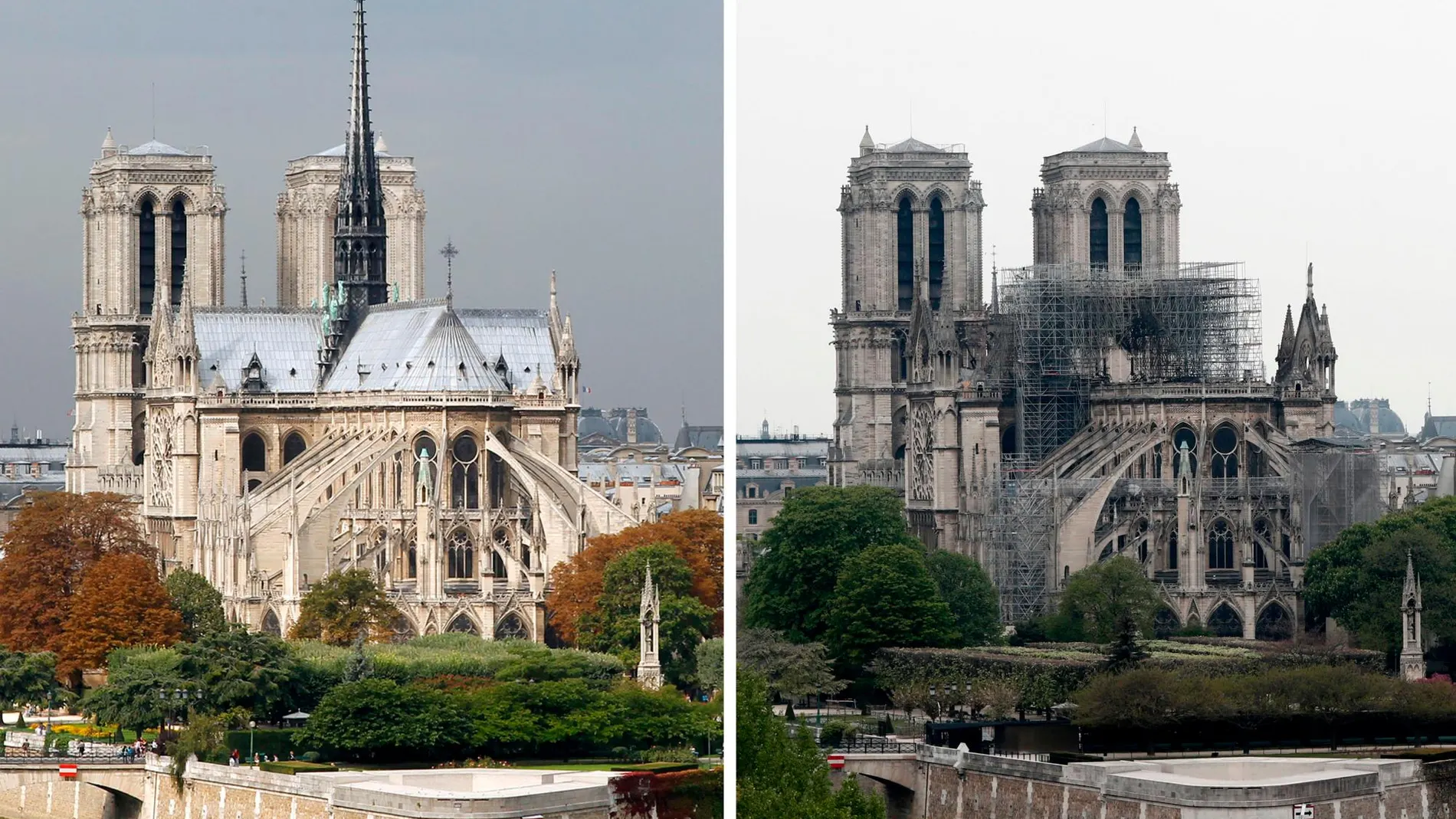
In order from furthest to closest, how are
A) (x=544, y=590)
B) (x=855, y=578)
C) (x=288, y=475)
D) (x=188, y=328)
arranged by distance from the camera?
1. (x=188, y=328)
2. (x=288, y=475)
3. (x=544, y=590)
4. (x=855, y=578)

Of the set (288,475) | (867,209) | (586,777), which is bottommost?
(586,777)

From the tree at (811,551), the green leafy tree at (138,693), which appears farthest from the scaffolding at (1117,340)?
the green leafy tree at (138,693)

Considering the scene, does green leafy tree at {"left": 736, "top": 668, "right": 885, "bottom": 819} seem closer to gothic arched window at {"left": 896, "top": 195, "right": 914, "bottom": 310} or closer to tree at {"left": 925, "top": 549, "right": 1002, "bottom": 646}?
tree at {"left": 925, "top": 549, "right": 1002, "bottom": 646}

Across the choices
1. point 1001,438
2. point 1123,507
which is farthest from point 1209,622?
point 1001,438

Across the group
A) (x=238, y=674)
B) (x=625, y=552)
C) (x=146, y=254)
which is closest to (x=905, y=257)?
(x=146, y=254)

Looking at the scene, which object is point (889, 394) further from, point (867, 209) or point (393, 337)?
point (393, 337)

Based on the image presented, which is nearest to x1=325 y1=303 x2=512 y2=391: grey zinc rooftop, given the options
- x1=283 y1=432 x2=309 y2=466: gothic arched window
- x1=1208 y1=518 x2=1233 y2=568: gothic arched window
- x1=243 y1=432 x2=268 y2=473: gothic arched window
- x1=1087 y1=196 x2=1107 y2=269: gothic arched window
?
x1=283 y1=432 x2=309 y2=466: gothic arched window

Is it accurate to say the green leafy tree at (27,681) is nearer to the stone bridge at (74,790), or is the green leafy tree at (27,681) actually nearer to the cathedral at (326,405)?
the stone bridge at (74,790)
